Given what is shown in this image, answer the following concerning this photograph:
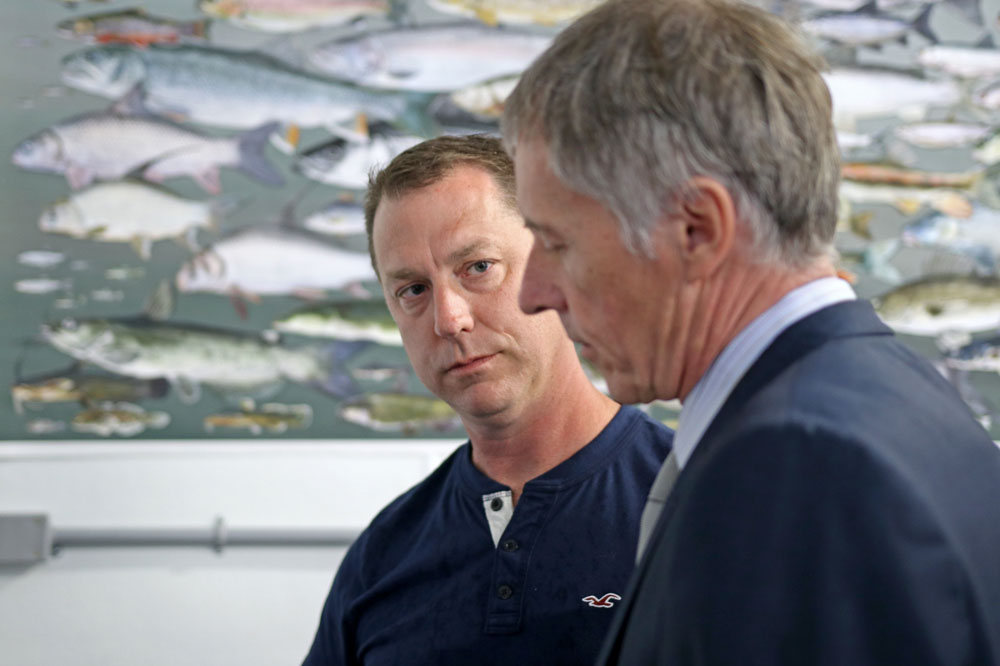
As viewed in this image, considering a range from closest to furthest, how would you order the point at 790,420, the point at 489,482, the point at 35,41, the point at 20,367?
the point at 790,420, the point at 489,482, the point at 35,41, the point at 20,367

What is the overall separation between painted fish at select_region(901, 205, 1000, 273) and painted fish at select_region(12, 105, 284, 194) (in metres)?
1.83

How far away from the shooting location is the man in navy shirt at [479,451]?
48.2 inches

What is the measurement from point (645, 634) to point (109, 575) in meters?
2.40

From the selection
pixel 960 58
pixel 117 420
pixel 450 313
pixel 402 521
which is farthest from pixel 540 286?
pixel 960 58

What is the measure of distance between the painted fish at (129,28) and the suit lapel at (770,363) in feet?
7.45

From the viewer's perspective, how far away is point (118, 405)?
110 inches

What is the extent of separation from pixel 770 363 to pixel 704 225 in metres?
0.11

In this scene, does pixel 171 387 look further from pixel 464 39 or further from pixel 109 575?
pixel 464 39

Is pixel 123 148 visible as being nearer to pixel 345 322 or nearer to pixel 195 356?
pixel 195 356

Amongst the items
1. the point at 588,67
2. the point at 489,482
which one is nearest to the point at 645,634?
the point at 588,67

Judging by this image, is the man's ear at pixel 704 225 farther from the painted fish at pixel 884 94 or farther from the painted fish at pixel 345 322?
the painted fish at pixel 884 94

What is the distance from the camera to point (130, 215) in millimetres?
2688

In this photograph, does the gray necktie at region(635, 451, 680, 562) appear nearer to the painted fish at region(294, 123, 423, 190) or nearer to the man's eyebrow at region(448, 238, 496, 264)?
the man's eyebrow at region(448, 238, 496, 264)

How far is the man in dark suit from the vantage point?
0.59 meters
